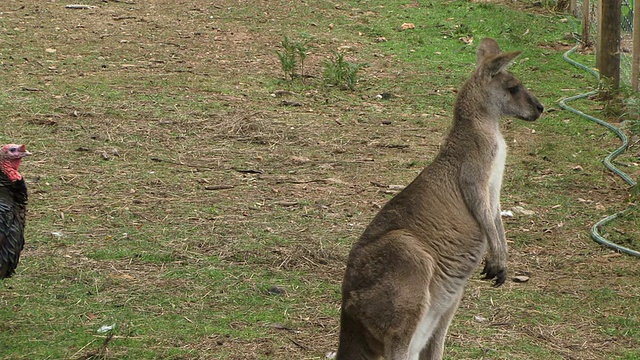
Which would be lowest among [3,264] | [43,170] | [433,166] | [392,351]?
[43,170]

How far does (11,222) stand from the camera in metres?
4.48

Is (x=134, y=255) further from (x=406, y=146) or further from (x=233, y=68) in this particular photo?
(x=233, y=68)

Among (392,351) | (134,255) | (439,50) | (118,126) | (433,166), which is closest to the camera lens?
(392,351)

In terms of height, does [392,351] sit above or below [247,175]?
above

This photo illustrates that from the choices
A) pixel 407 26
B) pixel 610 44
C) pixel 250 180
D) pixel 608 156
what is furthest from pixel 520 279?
pixel 407 26

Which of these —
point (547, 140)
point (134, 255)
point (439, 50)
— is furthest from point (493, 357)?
point (439, 50)

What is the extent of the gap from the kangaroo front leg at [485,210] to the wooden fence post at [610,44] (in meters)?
5.03

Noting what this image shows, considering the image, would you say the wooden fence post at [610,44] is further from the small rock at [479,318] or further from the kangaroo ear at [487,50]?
the small rock at [479,318]

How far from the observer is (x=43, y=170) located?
6465mm

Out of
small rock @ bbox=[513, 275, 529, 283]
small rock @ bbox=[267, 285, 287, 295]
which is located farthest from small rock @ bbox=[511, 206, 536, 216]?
small rock @ bbox=[267, 285, 287, 295]

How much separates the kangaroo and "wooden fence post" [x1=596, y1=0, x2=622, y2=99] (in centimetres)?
457

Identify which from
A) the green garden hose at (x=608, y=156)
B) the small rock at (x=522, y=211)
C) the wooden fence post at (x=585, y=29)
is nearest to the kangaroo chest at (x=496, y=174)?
the green garden hose at (x=608, y=156)

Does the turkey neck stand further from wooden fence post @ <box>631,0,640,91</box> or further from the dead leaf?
the dead leaf

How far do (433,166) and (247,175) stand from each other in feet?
8.83
